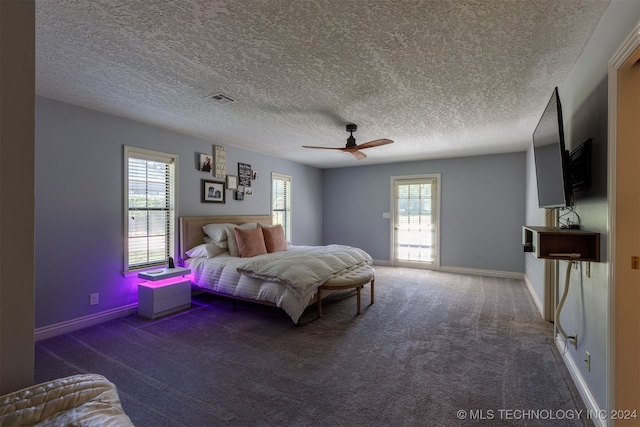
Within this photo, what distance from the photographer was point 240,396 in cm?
200

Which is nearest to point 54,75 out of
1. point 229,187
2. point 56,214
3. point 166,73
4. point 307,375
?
point 166,73

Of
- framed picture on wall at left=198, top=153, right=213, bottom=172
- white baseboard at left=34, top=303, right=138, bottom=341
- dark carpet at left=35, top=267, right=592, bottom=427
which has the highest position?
framed picture on wall at left=198, top=153, right=213, bottom=172

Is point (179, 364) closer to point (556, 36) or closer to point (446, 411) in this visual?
point (446, 411)

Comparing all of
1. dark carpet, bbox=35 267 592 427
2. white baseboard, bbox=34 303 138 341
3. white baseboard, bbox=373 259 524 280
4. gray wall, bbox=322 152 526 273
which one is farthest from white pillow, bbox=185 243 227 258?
white baseboard, bbox=373 259 524 280

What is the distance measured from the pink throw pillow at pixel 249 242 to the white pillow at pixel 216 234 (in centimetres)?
20

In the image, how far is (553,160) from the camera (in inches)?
81.4

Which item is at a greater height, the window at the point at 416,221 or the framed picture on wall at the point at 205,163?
the framed picture on wall at the point at 205,163

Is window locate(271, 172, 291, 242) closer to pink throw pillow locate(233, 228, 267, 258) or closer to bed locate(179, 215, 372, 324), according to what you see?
bed locate(179, 215, 372, 324)

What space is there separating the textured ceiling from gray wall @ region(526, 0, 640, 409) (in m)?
0.18

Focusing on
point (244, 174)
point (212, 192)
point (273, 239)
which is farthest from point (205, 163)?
point (273, 239)

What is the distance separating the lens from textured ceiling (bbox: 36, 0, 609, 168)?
65.6 inches

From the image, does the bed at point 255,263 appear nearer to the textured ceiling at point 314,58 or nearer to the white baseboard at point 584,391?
the textured ceiling at point 314,58

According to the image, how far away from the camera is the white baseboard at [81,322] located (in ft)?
9.56

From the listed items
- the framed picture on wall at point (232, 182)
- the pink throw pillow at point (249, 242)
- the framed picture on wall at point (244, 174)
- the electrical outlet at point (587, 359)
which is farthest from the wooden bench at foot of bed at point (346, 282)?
the framed picture on wall at point (244, 174)
